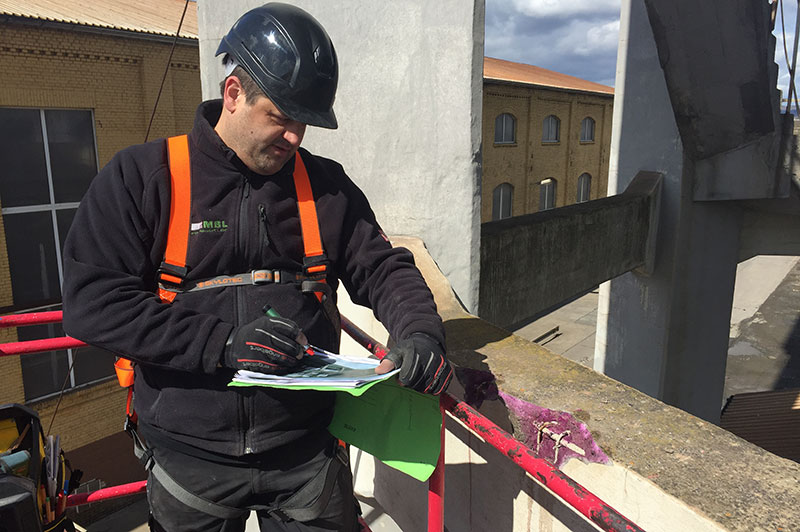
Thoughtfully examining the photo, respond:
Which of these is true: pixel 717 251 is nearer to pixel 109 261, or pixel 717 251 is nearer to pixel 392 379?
pixel 392 379

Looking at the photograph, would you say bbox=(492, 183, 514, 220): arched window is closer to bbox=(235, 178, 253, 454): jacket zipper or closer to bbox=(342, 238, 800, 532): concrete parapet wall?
bbox=(342, 238, 800, 532): concrete parapet wall

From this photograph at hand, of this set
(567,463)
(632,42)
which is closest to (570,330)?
(632,42)

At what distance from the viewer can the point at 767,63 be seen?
7.23 m

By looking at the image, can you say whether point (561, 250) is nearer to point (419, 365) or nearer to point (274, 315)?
point (419, 365)

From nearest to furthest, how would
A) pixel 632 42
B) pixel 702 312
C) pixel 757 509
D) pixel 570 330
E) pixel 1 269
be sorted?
pixel 757 509, pixel 632 42, pixel 702 312, pixel 1 269, pixel 570 330

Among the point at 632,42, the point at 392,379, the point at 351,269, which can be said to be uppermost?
Result: the point at 632,42

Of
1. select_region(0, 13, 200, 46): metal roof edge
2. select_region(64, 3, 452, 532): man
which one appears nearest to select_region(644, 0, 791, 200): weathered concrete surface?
select_region(64, 3, 452, 532): man

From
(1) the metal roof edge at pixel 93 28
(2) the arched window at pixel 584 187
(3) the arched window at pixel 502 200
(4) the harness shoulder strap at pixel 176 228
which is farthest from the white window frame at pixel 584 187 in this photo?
(4) the harness shoulder strap at pixel 176 228

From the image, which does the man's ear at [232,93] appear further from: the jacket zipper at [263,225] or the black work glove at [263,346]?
the black work glove at [263,346]

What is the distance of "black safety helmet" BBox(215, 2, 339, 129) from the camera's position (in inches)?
65.4

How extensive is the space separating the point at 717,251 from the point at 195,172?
9177 mm

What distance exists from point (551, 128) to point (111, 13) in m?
18.0

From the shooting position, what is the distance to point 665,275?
27.7 ft

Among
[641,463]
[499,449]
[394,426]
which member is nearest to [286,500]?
[394,426]
